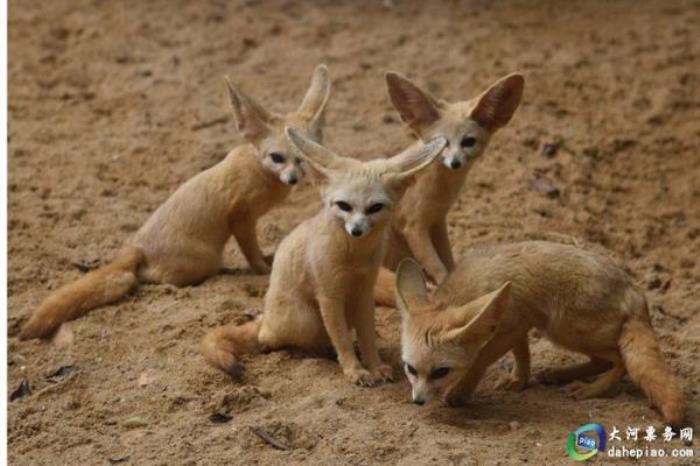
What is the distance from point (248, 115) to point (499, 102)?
126 cm

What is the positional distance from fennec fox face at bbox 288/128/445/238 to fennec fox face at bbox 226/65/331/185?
0.95m

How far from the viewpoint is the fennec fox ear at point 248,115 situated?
6.40 meters

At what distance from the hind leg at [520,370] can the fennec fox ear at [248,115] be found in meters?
1.90

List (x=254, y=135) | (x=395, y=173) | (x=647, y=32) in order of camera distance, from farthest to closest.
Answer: (x=647, y=32) < (x=254, y=135) < (x=395, y=173)

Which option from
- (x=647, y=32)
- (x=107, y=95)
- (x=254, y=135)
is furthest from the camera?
(x=647, y=32)

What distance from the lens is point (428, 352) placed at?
491 centimetres

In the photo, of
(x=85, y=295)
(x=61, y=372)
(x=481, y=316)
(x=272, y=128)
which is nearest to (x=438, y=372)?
(x=481, y=316)

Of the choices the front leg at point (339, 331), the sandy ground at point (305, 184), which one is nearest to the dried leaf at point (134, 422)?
the sandy ground at point (305, 184)

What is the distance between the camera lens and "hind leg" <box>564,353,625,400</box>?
516cm

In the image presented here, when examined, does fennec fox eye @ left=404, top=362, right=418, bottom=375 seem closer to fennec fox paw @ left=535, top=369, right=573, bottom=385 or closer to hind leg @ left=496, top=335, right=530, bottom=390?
hind leg @ left=496, top=335, right=530, bottom=390

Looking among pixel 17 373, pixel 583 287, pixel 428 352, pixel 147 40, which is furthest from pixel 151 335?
pixel 147 40

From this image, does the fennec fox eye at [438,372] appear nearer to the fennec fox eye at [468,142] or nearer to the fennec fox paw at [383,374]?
the fennec fox paw at [383,374]

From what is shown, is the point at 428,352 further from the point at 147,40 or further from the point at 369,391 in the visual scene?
the point at 147,40

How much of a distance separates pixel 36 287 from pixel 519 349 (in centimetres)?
273
